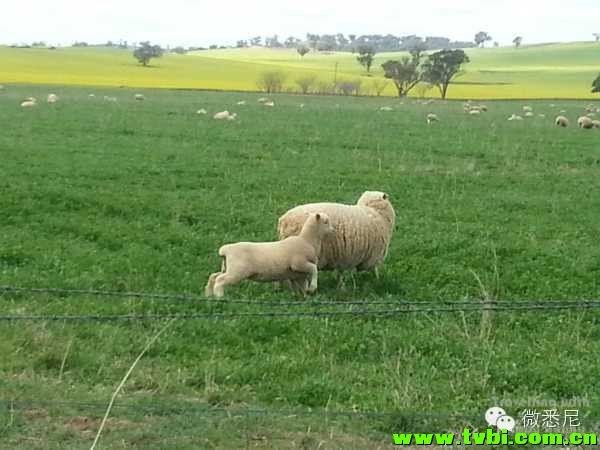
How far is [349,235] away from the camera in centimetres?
1020

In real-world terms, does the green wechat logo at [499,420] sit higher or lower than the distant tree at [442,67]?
higher

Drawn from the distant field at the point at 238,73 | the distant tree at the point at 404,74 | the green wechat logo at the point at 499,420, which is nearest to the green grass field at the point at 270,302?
the green wechat logo at the point at 499,420

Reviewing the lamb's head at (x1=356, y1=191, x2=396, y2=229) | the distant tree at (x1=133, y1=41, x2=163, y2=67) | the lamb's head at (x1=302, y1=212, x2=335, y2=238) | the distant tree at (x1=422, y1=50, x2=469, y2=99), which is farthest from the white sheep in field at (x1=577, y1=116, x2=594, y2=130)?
the distant tree at (x1=133, y1=41, x2=163, y2=67)

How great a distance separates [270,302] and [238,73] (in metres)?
108

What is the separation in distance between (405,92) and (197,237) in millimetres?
87657

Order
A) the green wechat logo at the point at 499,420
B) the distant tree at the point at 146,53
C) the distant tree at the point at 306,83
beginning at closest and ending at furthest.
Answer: the green wechat logo at the point at 499,420 < the distant tree at the point at 306,83 < the distant tree at the point at 146,53

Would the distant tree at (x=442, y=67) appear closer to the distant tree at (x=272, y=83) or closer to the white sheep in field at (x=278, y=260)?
the distant tree at (x=272, y=83)

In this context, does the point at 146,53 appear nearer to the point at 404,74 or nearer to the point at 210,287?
the point at 404,74

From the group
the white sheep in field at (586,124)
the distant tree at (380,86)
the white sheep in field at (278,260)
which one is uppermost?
the white sheep in field at (278,260)

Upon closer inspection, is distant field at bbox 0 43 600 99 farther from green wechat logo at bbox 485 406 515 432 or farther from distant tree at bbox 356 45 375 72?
green wechat logo at bbox 485 406 515 432

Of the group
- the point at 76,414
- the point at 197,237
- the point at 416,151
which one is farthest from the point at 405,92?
the point at 76,414

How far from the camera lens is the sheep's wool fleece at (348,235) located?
33.3 feet

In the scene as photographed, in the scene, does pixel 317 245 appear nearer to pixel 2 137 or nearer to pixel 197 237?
pixel 197 237

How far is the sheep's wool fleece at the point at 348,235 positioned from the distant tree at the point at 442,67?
85.5 m
